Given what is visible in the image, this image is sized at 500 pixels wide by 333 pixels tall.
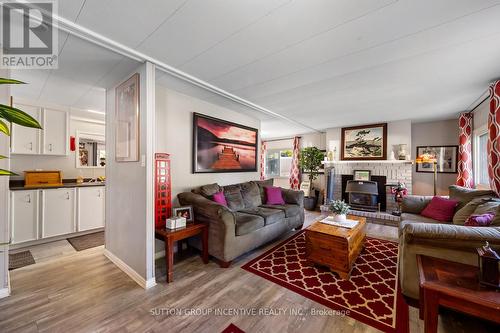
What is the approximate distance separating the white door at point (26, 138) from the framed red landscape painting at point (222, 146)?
277cm

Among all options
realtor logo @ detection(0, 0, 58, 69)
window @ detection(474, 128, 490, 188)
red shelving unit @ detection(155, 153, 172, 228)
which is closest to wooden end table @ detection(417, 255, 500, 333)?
red shelving unit @ detection(155, 153, 172, 228)

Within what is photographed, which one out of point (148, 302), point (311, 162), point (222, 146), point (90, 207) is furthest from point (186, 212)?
point (311, 162)

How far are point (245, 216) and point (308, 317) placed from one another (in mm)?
1470

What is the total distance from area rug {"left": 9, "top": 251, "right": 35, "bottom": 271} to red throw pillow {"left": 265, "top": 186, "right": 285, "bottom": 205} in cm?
359

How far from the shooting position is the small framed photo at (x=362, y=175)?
17.7 feet

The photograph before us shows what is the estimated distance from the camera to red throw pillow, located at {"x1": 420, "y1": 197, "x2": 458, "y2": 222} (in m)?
2.86

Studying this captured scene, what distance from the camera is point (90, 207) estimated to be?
3719 millimetres

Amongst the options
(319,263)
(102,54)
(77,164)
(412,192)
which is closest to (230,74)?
(102,54)

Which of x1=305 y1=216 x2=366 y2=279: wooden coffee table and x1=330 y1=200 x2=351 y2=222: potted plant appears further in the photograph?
x1=330 y1=200 x2=351 y2=222: potted plant

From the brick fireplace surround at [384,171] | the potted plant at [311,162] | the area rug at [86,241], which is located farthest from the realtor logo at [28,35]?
the brick fireplace surround at [384,171]

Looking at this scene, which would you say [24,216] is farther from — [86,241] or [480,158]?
[480,158]

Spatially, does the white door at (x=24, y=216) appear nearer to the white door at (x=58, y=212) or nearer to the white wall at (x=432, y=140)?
the white door at (x=58, y=212)

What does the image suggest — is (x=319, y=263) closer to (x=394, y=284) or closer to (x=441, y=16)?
(x=394, y=284)

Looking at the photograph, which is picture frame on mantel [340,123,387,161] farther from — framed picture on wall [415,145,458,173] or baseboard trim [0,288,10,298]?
baseboard trim [0,288,10,298]
